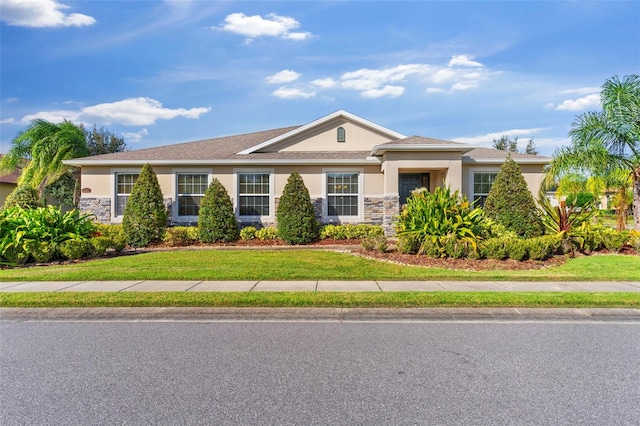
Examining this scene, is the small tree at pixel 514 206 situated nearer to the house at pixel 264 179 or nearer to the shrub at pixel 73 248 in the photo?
the house at pixel 264 179

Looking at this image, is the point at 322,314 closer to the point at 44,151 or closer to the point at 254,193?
the point at 254,193

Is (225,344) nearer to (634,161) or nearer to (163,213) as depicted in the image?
(163,213)

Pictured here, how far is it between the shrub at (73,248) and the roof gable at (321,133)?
7736 millimetres

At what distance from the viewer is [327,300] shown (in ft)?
22.6

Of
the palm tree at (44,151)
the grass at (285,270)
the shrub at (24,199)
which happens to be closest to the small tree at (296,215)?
the grass at (285,270)

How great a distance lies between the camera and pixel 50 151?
23594 mm

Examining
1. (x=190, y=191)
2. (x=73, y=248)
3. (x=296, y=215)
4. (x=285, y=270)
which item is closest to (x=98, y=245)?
(x=73, y=248)

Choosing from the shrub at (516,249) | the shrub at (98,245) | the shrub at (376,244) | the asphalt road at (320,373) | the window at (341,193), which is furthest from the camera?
the window at (341,193)

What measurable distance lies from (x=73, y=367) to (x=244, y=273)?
5.08 metres

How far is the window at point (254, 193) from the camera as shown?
1731 cm

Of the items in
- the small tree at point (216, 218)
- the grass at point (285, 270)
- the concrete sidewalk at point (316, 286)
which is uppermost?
the small tree at point (216, 218)

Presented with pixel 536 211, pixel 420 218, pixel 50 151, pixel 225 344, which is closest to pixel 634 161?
pixel 536 211

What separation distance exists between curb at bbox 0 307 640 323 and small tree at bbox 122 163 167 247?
8.40 meters

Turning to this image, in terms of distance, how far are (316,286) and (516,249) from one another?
5.95 metres
